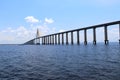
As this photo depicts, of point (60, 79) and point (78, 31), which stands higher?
point (78, 31)

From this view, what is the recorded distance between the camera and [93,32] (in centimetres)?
15400

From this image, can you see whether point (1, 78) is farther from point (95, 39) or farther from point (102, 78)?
point (95, 39)

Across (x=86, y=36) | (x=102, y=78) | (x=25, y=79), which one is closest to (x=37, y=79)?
(x=25, y=79)

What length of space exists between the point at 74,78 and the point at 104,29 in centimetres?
12689

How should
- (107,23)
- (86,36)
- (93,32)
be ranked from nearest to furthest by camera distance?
1. (107,23)
2. (93,32)
3. (86,36)

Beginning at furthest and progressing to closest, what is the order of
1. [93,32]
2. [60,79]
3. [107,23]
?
[93,32] < [107,23] < [60,79]

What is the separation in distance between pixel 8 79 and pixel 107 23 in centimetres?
12428

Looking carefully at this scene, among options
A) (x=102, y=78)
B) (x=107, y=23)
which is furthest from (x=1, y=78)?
(x=107, y=23)

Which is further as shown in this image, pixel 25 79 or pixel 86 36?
pixel 86 36

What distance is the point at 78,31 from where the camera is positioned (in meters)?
174

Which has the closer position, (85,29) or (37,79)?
(37,79)

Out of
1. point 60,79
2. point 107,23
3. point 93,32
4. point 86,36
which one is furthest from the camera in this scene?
point 86,36

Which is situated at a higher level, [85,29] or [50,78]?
[85,29]

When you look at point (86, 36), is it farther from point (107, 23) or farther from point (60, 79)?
point (60, 79)
